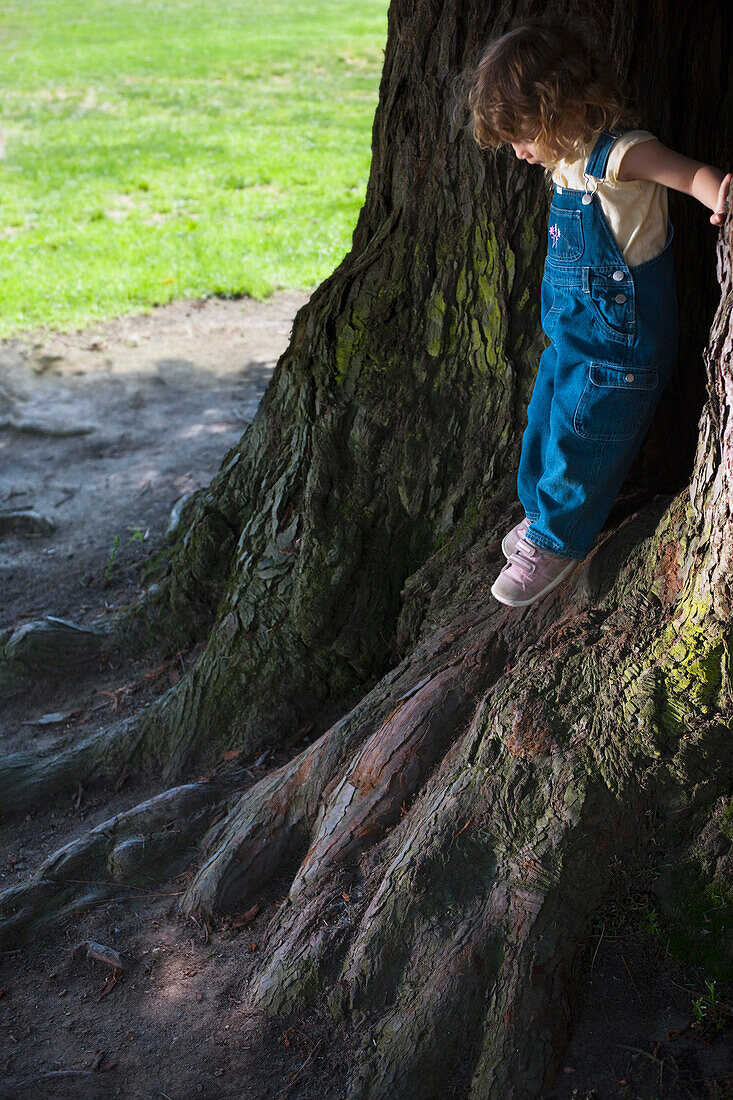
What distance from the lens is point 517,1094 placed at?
6.93ft

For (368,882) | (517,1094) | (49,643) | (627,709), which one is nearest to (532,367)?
(627,709)

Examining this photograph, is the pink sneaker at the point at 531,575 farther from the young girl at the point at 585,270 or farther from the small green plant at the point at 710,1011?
the small green plant at the point at 710,1011

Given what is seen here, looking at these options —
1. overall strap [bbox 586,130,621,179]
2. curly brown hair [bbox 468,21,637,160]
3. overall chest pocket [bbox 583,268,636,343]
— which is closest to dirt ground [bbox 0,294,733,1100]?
overall chest pocket [bbox 583,268,636,343]

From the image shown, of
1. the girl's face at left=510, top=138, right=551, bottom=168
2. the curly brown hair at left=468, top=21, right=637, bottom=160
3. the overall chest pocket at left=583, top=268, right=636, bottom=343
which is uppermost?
the curly brown hair at left=468, top=21, right=637, bottom=160

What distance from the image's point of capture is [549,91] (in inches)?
88.1

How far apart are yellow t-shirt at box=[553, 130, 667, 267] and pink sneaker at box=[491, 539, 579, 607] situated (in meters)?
0.78

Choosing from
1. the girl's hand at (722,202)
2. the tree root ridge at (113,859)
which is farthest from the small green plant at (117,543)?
the girl's hand at (722,202)

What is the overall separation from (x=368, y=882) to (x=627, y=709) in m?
0.84

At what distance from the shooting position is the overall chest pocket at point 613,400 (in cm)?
240

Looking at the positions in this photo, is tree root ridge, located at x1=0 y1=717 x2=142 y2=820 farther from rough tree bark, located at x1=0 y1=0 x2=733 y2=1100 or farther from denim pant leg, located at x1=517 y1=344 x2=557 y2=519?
denim pant leg, located at x1=517 y1=344 x2=557 y2=519

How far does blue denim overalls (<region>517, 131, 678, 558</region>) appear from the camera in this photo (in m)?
2.37

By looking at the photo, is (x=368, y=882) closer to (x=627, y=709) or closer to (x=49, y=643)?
(x=627, y=709)

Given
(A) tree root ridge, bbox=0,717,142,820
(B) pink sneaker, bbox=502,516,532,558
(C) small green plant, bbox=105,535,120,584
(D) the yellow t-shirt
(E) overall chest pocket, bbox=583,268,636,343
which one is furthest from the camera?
(C) small green plant, bbox=105,535,120,584

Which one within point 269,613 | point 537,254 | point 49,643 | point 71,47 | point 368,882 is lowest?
point 49,643
